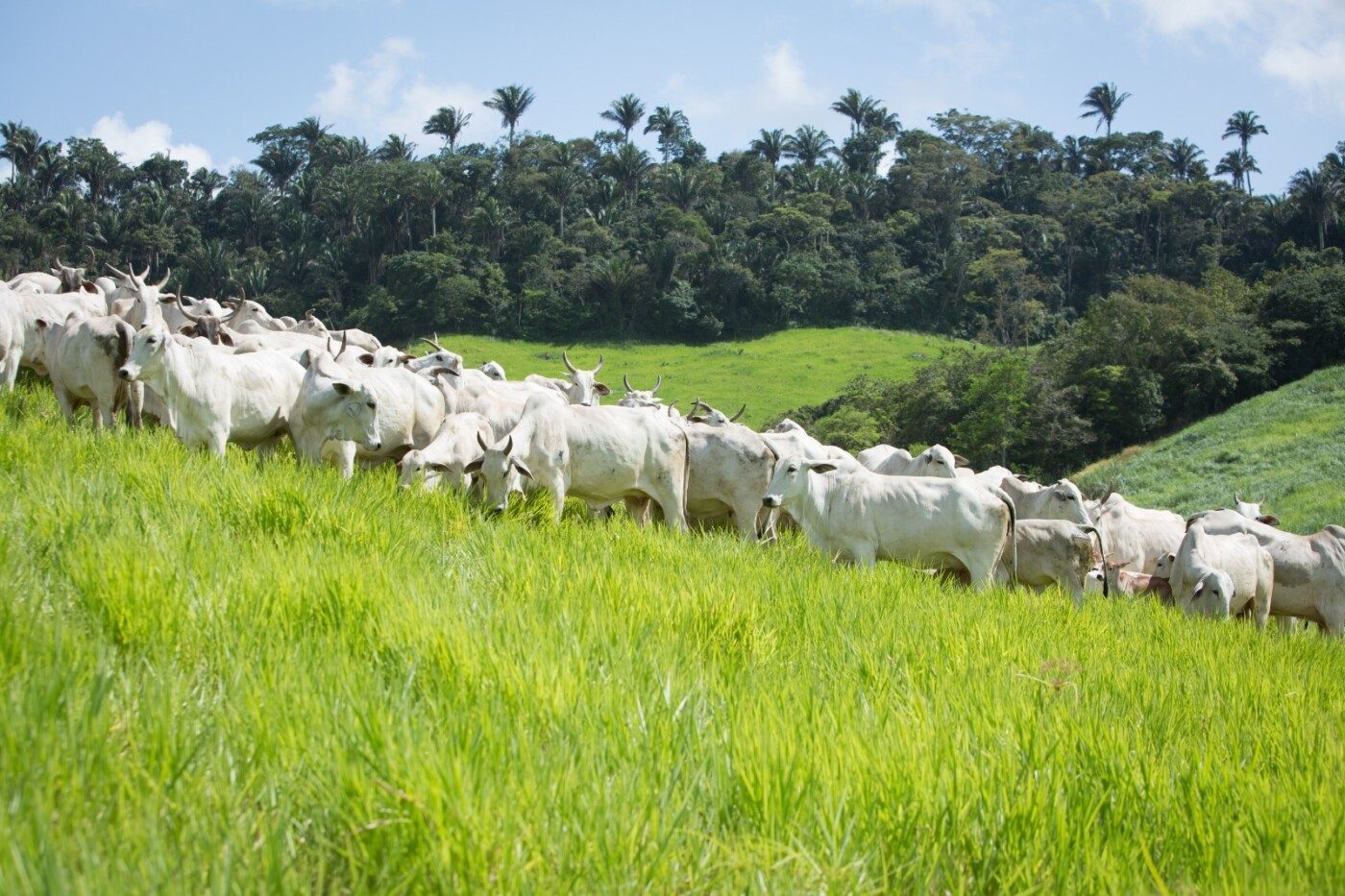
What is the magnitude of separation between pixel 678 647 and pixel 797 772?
4.61 feet

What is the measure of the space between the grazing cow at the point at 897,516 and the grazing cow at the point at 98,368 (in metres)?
6.31

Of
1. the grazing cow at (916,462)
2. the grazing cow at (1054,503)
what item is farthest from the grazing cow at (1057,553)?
the grazing cow at (1054,503)

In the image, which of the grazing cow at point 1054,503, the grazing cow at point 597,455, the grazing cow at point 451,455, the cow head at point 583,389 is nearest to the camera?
the grazing cow at point 451,455

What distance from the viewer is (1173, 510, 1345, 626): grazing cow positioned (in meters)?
12.4

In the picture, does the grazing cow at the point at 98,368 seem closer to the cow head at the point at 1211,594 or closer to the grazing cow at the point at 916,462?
the grazing cow at the point at 916,462

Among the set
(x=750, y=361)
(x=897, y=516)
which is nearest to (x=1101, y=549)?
(x=897, y=516)

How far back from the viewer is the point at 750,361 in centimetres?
6775

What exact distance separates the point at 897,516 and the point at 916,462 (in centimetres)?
465

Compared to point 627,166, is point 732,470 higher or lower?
lower

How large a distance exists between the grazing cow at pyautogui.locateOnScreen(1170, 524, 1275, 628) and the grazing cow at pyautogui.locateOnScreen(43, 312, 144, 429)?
1109 centimetres

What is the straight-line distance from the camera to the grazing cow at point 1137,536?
15.0 m

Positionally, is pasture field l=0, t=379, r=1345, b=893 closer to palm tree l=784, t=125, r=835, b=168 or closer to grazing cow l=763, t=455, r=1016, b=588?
grazing cow l=763, t=455, r=1016, b=588

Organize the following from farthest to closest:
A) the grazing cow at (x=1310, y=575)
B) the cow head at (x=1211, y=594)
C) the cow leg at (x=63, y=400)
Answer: the grazing cow at (x=1310, y=575), the cow head at (x=1211, y=594), the cow leg at (x=63, y=400)

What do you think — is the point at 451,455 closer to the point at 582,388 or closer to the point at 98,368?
the point at 98,368
